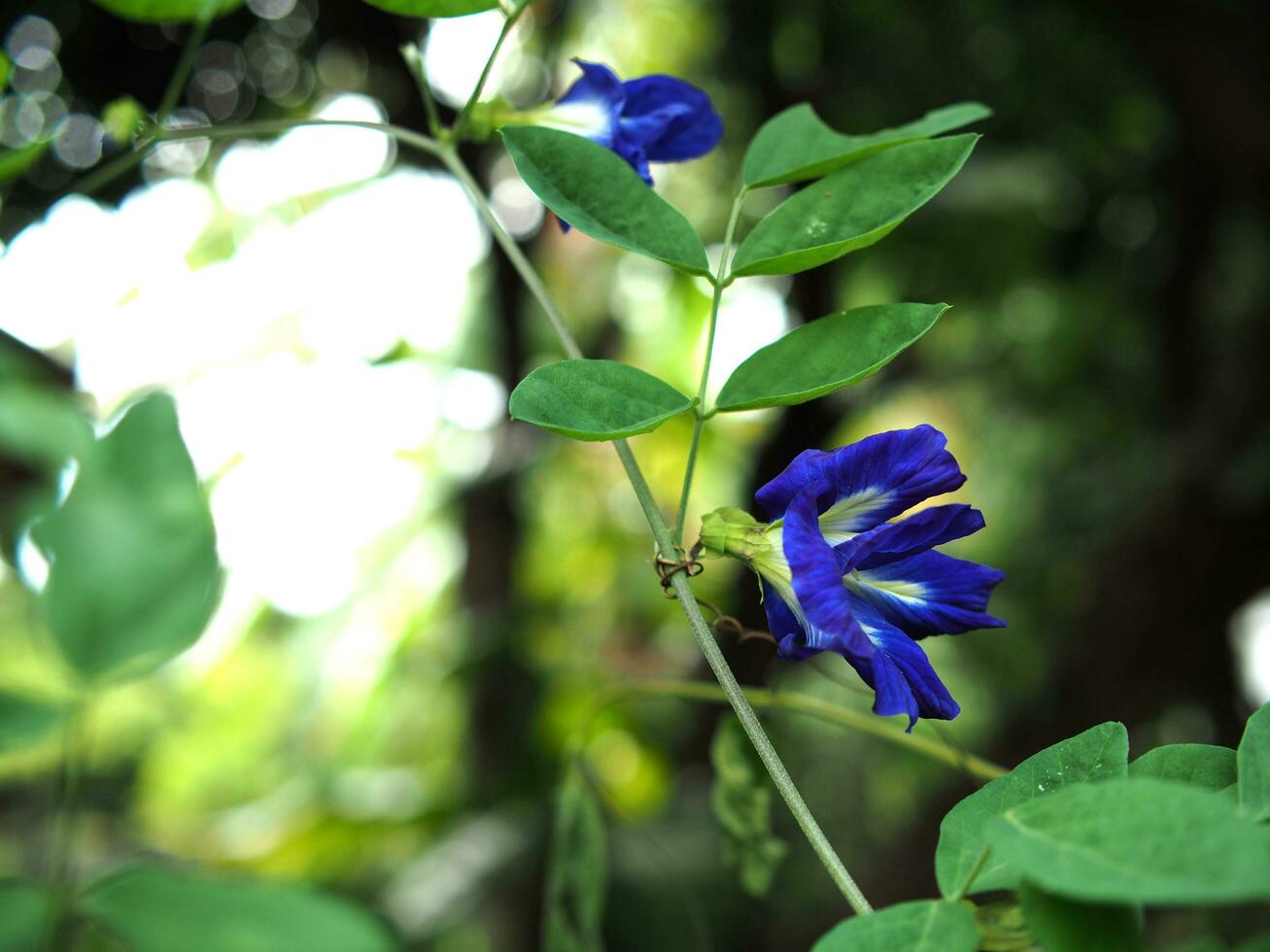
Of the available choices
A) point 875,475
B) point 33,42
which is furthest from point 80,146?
point 875,475

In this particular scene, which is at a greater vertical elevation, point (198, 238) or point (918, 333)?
point (918, 333)

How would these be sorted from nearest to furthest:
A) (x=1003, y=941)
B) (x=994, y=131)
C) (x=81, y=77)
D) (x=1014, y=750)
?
(x=1003, y=941) → (x=81, y=77) → (x=1014, y=750) → (x=994, y=131)

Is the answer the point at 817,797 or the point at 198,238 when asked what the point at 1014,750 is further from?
the point at 198,238

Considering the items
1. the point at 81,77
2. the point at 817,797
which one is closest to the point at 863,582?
the point at 81,77

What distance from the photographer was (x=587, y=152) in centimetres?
40

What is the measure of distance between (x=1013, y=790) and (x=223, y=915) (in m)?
0.23

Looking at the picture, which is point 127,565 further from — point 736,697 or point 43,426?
point 736,697

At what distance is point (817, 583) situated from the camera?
31cm

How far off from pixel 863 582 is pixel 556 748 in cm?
113

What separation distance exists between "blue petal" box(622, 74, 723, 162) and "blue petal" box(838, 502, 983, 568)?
0.77ft

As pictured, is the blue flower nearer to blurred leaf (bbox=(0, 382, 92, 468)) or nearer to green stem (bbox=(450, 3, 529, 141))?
green stem (bbox=(450, 3, 529, 141))

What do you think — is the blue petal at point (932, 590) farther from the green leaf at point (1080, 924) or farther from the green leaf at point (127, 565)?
the green leaf at point (127, 565)

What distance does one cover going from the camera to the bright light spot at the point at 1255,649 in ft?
6.02

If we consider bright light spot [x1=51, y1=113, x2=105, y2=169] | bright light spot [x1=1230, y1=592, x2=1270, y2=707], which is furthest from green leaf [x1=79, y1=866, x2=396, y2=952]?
bright light spot [x1=1230, y1=592, x2=1270, y2=707]
